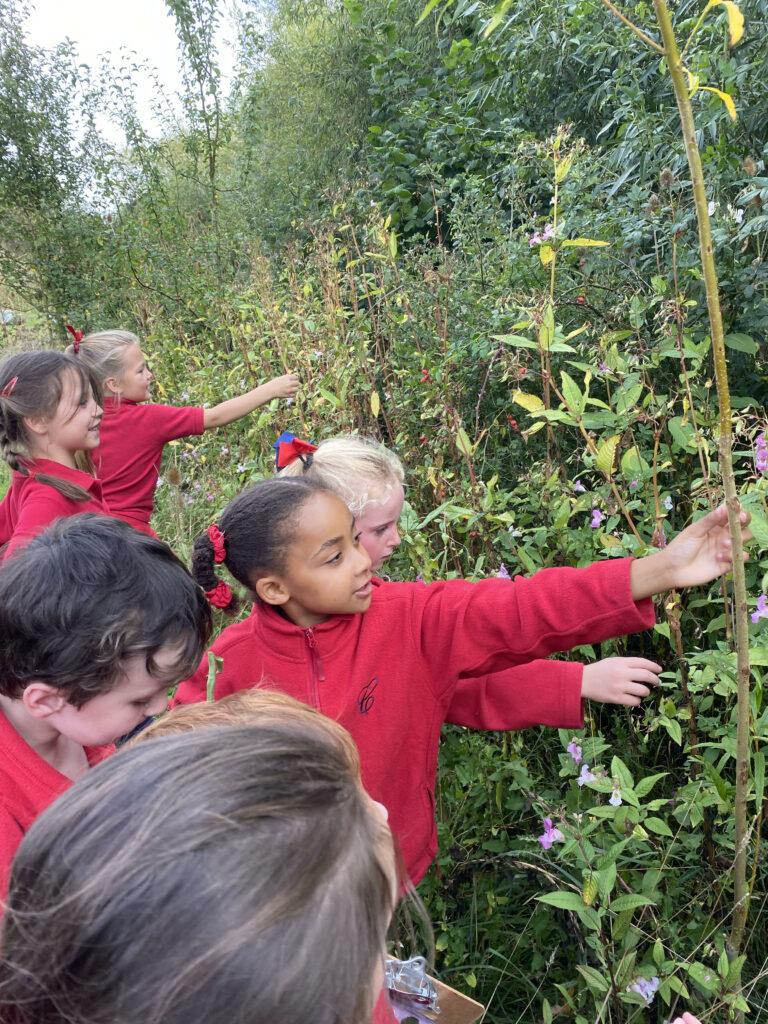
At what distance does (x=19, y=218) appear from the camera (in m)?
8.39

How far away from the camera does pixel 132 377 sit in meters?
3.86

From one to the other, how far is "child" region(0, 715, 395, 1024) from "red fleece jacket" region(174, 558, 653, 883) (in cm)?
91

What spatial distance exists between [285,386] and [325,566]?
1.71 meters

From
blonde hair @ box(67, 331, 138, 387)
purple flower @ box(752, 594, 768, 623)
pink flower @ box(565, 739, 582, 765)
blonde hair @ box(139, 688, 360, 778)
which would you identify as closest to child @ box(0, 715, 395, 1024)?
blonde hair @ box(139, 688, 360, 778)

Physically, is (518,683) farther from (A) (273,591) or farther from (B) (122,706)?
(B) (122,706)

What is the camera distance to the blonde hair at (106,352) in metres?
3.81

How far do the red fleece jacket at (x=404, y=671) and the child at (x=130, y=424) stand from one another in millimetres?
1960

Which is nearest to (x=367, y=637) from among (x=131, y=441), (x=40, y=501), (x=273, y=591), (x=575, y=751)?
(x=273, y=591)

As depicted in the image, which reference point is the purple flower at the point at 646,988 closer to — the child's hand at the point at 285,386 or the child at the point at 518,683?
the child at the point at 518,683

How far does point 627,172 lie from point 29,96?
24.8 feet

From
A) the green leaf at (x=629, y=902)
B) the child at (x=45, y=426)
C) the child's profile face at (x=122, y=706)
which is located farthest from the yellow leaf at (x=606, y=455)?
the child at (x=45, y=426)

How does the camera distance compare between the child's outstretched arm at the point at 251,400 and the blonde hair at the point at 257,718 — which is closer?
the blonde hair at the point at 257,718

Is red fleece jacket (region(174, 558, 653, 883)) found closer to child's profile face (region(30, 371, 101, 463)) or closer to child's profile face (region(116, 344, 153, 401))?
child's profile face (region(30, 371, 101, 463))

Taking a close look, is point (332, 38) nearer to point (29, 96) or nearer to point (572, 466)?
point (29, 96)
